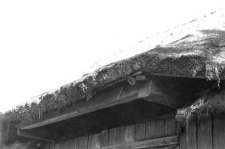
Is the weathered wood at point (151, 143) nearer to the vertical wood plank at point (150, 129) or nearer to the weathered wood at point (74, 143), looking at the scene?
the vertical wood plank at point (150, 129)

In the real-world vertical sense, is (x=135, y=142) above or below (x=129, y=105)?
below

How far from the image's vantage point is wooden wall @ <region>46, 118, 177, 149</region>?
14.0 feet

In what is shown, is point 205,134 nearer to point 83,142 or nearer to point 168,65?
point 168,65

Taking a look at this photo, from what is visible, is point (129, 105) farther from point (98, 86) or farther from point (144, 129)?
point (98, 86)

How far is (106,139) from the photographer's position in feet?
16.5

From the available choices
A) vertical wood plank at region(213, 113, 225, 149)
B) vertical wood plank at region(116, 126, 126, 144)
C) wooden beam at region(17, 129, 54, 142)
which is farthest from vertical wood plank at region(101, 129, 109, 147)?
vertical wood plank at region(213, 113, 225, 149)

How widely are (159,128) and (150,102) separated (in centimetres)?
30

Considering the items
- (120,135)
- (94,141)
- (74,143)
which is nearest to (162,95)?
(120,135)

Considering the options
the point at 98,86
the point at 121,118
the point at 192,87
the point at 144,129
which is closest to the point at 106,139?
the point at 121,118

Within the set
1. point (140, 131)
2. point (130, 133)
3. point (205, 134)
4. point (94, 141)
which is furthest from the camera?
point (94, 141)

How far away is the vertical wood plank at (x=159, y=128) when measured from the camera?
4314 mm

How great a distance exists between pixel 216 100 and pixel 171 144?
951mm

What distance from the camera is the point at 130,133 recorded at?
471 cm

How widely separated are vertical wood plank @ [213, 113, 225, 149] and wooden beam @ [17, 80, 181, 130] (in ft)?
1.88
